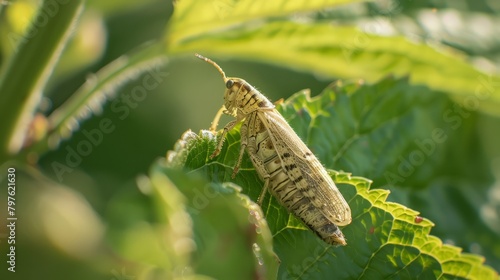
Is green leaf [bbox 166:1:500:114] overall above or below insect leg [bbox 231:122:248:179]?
above

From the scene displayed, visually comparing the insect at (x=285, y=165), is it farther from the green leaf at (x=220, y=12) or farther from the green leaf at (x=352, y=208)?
the green leaf at (x=220, y=12)

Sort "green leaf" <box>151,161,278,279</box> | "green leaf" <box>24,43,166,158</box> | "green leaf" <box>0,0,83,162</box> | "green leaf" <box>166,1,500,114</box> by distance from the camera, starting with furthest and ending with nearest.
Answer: "green leaf" <box>166,1,500,114</box> < "green leaf" <box>24,43,166,158</box> < "green leaf" <box>0,0,83,162</box> < "green leaf" <box>151,161,278,279</box>

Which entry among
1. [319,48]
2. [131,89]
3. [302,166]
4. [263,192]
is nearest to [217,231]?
[263,192]

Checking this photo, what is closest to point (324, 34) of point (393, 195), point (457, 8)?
point (393, 195)

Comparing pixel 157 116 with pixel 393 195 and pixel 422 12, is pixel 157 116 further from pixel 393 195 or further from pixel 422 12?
pixel 393 195

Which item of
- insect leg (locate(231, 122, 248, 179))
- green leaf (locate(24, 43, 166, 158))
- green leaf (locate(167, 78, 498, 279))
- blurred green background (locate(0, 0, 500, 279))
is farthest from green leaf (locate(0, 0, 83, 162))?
insect leg (locate(231, 122, 248, 179))

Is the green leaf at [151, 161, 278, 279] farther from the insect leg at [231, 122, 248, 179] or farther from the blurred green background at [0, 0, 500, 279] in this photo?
the blurred green background at [0, 0, 500, 279]

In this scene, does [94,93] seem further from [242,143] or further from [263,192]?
[263,192]
